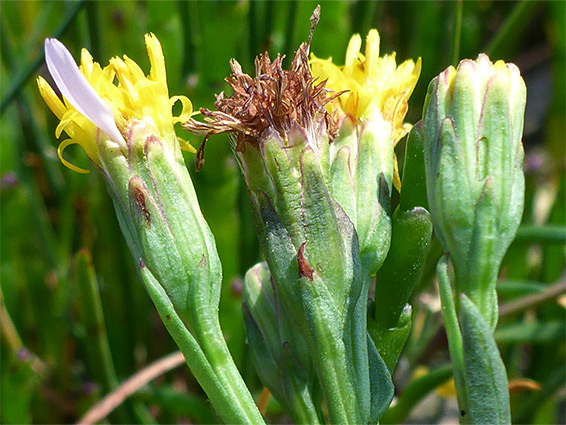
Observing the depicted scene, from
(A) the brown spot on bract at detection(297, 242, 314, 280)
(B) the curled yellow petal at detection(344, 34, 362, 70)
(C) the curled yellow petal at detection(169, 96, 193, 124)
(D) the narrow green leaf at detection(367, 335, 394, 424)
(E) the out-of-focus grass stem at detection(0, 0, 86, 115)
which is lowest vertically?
(D) the narrow green leaf at detection(367, 335, 394, 424)

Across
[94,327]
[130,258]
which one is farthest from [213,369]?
[130,258]

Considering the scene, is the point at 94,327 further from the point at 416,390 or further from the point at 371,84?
the point at 371,84

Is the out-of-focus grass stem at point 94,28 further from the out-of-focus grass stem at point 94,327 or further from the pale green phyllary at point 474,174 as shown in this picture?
the pale green phyllary at point 474,174

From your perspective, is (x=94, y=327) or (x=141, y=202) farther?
(x=94, y=327)

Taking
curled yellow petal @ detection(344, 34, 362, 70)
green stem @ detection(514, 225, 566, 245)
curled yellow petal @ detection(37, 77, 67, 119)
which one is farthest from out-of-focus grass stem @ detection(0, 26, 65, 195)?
green stem @ detection(514, 225, 566, 245)

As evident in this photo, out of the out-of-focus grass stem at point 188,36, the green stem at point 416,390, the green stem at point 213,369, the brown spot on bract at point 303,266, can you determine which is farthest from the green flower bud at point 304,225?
the out-of-focus grass stem at point 188,36

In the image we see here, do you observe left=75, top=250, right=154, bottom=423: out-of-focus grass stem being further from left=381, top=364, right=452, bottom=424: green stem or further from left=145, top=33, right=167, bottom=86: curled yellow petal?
left=381, top=364, right=452, bottom=424: green stem

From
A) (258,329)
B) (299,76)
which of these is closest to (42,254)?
(258,329)
